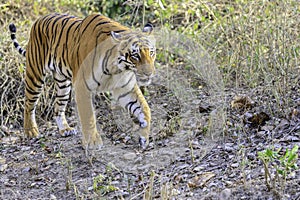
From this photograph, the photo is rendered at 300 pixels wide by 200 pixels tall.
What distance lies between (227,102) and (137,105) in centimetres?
83

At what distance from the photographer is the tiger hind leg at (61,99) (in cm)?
598

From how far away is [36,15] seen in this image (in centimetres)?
816

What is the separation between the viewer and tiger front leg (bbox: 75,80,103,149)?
5121 millimetres

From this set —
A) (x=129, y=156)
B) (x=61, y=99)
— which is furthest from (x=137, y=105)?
(x=61, y=99)

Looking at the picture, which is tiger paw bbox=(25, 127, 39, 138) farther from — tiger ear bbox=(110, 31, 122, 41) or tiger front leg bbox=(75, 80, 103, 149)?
tiger ear bbox=(110, 31, 122, 41)

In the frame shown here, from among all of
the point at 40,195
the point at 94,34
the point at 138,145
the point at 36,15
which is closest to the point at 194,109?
the point at 138,145

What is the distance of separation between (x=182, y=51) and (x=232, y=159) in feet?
8.80

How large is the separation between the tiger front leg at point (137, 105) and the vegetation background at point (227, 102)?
0.29 m

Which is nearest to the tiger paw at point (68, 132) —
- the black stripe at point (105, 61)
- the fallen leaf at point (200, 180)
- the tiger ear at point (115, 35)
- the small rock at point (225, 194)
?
the black stripe at point (105, 61)

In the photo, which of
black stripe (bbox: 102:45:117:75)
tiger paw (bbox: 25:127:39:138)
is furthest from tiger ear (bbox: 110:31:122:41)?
tiger paw (bbox: 25:127:39:138)

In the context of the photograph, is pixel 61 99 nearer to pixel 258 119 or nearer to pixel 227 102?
pixel 227 102

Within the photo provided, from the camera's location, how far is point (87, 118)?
16.9ft

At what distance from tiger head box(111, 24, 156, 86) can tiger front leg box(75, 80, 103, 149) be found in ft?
1.35

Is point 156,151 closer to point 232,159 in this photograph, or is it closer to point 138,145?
point 138,145
